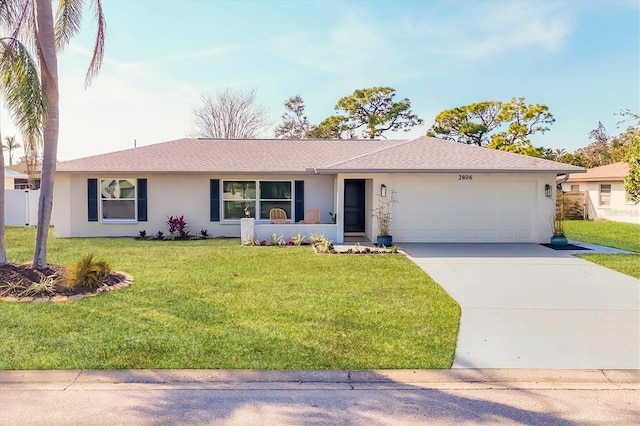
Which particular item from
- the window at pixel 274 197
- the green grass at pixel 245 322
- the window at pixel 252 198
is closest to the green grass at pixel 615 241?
the green grass at pixel 245 322

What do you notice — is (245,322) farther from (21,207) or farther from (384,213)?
(21,207)

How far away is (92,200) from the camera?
→ 16469 millimetres

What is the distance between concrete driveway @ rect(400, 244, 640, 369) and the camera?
17.1 feet

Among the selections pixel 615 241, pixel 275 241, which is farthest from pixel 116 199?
pixel 615 241

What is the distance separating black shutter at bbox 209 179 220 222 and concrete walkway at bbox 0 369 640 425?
1219cm

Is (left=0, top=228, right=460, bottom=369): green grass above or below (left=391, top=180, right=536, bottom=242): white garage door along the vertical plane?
below

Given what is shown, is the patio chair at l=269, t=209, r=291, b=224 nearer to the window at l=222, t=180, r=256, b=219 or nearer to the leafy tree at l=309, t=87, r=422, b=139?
the window at l=222, t=180, r=256, b=219

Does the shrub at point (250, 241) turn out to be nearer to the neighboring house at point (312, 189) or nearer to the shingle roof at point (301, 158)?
the neighboring house at point (312, 189)

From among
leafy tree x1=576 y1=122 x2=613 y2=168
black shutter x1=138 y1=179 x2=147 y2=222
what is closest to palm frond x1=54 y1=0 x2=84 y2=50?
black shutter x1=138 y1=179 x2=147 y2=222

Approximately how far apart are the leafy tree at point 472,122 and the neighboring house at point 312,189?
1859 centimetres

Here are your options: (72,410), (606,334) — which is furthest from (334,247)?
Result: (72,410)

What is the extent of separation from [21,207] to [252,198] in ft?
43.4

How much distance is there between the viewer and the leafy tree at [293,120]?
4031 centimetres

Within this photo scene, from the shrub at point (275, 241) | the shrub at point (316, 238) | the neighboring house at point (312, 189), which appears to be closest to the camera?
the shrub at point (316, 238)
